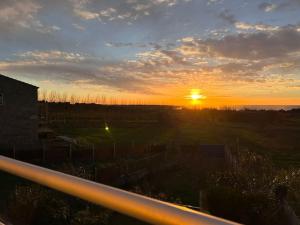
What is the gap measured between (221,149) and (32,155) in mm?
12272

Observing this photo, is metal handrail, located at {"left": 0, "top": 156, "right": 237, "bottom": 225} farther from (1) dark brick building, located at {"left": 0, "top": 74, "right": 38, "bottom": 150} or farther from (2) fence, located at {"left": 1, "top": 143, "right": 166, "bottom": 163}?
(1) dark brick building, located at {"left": 0, "top": 74, "right": 38, "bottom": 150}

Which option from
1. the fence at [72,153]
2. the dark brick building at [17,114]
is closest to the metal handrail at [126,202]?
the fence at [72,153]

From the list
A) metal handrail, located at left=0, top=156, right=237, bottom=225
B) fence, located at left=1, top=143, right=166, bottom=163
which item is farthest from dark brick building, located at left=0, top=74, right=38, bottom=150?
metal handrail, located at left=0, top=156, right=237, bottom=225

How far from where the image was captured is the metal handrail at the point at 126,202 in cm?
104

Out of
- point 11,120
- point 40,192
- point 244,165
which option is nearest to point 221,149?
point 244,165

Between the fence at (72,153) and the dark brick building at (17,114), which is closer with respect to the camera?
the fence at (72,153)

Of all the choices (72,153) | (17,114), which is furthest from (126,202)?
(17,114)

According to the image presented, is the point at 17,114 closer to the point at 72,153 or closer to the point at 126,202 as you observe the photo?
the point at 72,153

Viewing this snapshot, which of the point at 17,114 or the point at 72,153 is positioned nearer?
the point at 72,153

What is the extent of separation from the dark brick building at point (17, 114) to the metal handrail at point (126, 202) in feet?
91.1

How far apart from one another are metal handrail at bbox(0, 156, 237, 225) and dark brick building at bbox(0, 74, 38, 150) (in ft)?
91.1

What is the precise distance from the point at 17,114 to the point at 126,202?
28931 mm

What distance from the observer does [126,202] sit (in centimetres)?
125

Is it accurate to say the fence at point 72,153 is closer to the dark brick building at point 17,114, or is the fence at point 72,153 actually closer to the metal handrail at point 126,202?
the dark brick building at point 17,114
